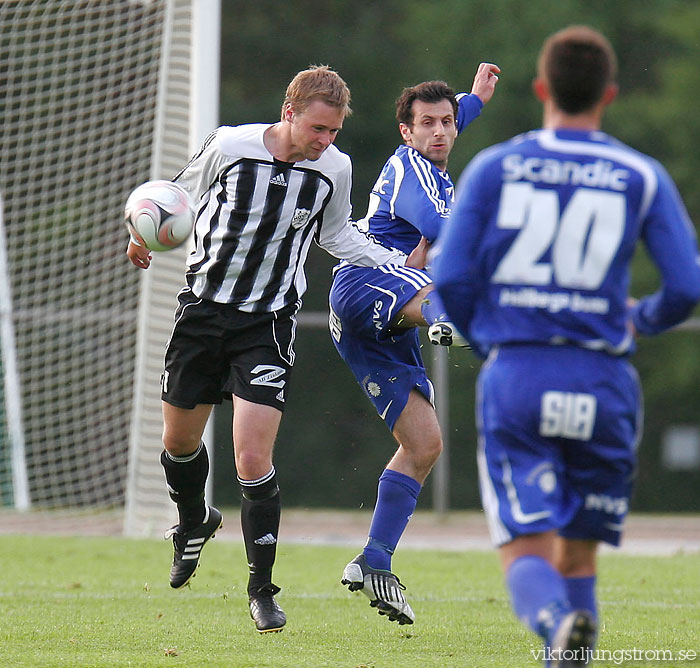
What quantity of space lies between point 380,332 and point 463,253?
2206 millimetres

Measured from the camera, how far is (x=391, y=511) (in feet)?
17.2

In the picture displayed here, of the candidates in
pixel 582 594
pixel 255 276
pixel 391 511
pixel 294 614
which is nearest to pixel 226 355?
pixel 255 276

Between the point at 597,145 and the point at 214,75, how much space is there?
251 inches

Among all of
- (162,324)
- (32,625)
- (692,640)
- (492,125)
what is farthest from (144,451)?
(492,125)

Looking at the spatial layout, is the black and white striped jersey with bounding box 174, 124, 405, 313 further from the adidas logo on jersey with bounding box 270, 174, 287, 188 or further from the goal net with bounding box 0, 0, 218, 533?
the goal net with bounding box 0, 0, 218, 533

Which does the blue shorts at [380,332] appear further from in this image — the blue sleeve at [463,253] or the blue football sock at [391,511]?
the blue sleeve at [463,253]

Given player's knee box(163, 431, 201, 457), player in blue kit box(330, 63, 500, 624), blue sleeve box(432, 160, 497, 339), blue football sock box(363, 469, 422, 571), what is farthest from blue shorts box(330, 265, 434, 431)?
blue sleeve box(432, 160, 497, 339)

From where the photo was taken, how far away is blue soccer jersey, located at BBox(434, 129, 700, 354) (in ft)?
9.73

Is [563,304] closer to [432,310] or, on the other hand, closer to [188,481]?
[432,310]

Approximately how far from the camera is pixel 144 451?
9.53 m

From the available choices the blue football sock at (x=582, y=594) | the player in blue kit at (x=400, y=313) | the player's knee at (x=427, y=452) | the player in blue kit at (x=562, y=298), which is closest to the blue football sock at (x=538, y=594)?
the player in blue kit at (x=562, y=298)

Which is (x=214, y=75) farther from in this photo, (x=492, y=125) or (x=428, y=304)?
(x=492, y=125)

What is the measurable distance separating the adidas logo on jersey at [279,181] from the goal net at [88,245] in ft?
13.6

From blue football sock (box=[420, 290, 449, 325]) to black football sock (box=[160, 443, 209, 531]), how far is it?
3.84ft
